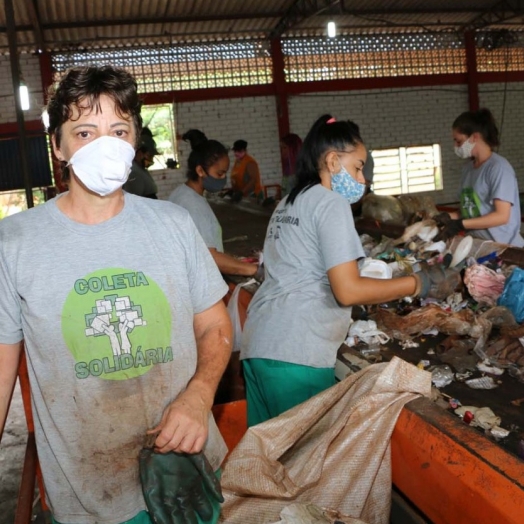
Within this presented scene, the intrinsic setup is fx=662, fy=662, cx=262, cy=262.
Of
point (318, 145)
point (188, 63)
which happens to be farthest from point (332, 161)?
point (188, 63)

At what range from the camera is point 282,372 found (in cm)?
234

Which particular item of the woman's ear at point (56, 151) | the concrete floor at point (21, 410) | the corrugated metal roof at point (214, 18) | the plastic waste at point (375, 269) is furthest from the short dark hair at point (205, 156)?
the corrugated metal roof at point (214, 18)

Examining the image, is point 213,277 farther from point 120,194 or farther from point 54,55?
point 54,55

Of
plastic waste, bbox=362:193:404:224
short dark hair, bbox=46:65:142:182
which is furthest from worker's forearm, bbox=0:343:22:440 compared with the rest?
plastic waste, bbox=362:193:404:224

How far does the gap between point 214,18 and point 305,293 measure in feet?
36.9

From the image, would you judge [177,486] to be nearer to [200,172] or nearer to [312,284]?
[312,284]

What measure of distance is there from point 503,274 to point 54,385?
2.57 metres

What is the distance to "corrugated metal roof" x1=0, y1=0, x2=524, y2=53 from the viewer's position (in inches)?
457

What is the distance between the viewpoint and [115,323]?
56.6 inches

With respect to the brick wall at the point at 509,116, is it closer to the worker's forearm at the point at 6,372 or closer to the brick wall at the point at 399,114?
the brick wall at the point at 399,114

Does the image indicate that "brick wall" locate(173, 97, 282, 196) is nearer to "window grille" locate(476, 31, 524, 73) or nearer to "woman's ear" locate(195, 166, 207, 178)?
"window grille" locate(476, 31, 524, 73)

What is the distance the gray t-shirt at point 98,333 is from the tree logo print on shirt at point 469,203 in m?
2.94

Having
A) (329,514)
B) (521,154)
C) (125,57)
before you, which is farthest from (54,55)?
(329,514)

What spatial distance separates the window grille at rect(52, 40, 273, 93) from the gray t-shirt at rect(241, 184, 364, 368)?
11.6 m
